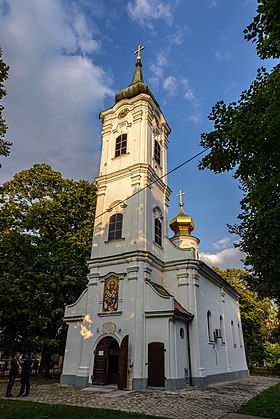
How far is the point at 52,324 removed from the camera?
18.6 m

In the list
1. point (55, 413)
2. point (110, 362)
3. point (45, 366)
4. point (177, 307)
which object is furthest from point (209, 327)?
point (55, 413)

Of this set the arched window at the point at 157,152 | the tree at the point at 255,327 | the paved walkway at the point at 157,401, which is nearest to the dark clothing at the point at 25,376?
the paved walkway at the point at 157,401

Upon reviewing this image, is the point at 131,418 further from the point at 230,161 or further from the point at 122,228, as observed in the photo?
the point at 122,228

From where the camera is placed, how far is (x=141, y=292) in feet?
50.4

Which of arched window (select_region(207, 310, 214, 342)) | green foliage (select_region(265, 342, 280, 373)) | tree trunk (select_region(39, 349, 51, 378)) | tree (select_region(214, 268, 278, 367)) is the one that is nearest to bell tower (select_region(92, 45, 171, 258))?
arched window (select_region(207, 310, 214, 342))

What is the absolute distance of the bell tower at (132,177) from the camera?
1791 cm

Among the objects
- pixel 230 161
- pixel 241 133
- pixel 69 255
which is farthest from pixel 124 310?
pixel 241 133

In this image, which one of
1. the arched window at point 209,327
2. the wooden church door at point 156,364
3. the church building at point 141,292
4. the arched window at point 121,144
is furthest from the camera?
the arched window at point 121,144

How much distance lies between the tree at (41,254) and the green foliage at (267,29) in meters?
13.7

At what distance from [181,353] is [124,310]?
3.39 meters

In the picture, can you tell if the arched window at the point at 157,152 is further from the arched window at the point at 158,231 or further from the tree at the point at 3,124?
the tree at the point at 3,124

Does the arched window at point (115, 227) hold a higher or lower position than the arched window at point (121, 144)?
lower

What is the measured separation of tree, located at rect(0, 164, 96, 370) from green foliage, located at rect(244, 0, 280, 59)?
538 inches

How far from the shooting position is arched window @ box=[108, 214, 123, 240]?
18159 millimetres
